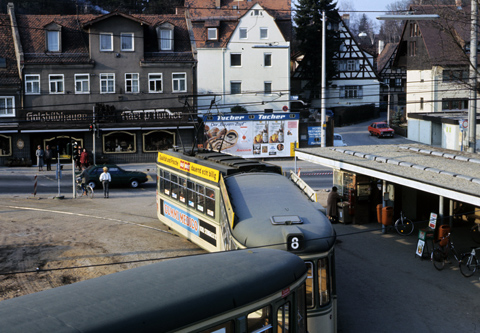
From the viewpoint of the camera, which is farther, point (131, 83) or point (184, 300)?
point (131, 83)

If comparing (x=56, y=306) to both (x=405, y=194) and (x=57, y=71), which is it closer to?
(x=405, y=194)

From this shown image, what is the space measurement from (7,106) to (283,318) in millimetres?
41895

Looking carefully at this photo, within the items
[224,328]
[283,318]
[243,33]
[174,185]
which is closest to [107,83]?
[243,33]

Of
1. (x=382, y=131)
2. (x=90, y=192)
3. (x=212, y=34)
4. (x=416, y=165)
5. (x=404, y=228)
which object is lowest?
(x=90, y=192)

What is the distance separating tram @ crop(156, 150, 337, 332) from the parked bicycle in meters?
11.0

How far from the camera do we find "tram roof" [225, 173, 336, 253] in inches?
427

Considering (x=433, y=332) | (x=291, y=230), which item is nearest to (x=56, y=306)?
(x=291, y=230)

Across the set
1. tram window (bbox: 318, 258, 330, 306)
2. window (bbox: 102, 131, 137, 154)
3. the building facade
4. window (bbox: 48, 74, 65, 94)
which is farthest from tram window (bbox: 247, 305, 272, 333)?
window (bbox: 48, 74, 65, 94)

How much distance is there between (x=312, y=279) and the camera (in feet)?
34.9

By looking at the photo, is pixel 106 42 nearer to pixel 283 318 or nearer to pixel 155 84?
pixel 155 84

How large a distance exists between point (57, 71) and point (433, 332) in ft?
129

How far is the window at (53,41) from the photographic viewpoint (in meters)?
46.3

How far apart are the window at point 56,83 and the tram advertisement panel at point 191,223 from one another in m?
29.0

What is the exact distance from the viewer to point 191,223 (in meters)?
17.3
